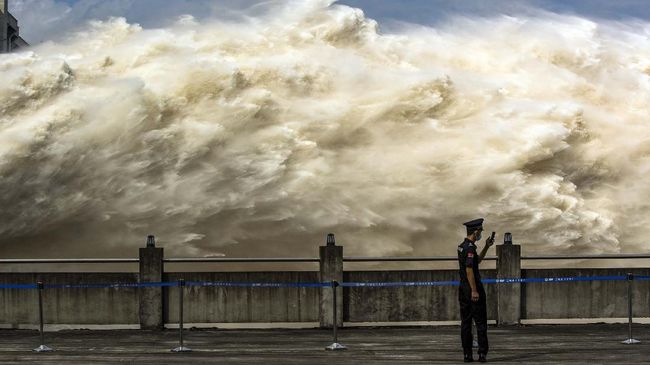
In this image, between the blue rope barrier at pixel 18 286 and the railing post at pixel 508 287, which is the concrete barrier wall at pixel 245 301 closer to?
the blue rope barrier at pixel 18 286

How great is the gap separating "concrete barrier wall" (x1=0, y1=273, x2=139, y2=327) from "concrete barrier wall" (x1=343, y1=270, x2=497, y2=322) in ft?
13.4

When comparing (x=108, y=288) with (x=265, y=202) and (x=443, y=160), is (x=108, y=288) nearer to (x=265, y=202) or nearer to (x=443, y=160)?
(x=265, y=202)

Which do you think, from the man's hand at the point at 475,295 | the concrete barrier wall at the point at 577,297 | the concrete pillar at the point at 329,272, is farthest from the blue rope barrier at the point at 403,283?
the man's hand at the point at 475,295

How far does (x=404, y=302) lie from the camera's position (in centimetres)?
2052

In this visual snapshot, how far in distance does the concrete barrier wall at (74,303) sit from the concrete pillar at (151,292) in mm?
A: 222

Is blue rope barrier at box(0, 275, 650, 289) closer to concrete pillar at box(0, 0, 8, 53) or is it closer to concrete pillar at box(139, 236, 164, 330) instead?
concrete pillar at box(139, 236, 164, 330)

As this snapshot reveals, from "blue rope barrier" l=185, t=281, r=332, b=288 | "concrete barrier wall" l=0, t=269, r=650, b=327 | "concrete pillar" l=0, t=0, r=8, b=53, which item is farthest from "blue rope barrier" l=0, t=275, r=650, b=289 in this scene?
"concrete pillar" l=0, t=0, r=8, b=53

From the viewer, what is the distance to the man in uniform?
1441 centimetres

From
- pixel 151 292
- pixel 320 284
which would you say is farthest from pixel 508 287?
pixel 151 292

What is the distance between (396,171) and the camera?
3127 centimetres

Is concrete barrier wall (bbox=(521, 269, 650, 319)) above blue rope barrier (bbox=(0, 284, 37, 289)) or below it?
below

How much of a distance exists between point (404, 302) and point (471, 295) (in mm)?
6149

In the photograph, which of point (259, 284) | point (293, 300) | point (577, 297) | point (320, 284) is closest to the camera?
point (320, 284)

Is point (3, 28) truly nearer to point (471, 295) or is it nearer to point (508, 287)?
point (508, 287)
